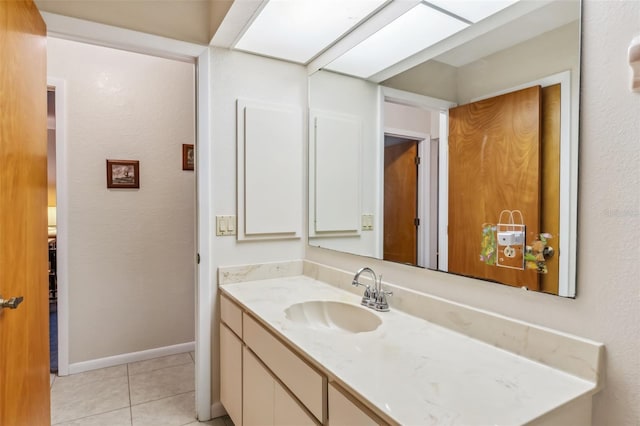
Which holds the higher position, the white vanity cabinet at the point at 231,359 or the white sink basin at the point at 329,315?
the white sink basin at the point at 329,315

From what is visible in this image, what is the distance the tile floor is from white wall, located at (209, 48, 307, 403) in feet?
1.12

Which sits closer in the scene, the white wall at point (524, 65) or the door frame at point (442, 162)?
the white wall at point (524, 65)

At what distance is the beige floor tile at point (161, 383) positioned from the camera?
2.28 m

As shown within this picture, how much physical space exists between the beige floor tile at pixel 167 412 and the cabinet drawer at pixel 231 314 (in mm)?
635

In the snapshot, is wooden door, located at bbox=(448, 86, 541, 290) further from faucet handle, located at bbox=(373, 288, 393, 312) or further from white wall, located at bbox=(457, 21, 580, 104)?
faucet handle, located at bbox=(373, 288, 393, 312)

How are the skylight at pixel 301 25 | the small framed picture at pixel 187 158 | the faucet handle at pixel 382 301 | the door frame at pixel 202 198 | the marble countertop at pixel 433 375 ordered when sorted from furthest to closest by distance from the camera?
the small framed picture at pixel 187 158 < the door frame at pixel 202 198 < the skylight at pixel 301 25 < the faucet handle at pixel 382 301 < the marble countertop at pixel 433 375

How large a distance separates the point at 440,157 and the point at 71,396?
2.60 metres

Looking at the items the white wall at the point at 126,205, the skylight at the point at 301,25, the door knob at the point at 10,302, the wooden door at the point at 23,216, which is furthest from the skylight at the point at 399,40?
the door knob at the point at 10,302

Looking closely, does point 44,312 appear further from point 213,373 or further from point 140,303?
point 140,303

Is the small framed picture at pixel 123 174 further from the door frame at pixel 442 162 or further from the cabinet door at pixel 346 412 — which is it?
the cabinet door at pixel 346 412

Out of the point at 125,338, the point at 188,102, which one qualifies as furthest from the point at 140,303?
the point at 188,102

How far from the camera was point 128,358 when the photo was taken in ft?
8.96

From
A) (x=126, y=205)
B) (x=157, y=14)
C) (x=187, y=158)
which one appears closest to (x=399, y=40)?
(x=157, y=14)

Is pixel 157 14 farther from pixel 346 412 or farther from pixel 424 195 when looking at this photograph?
pixel 346 412
